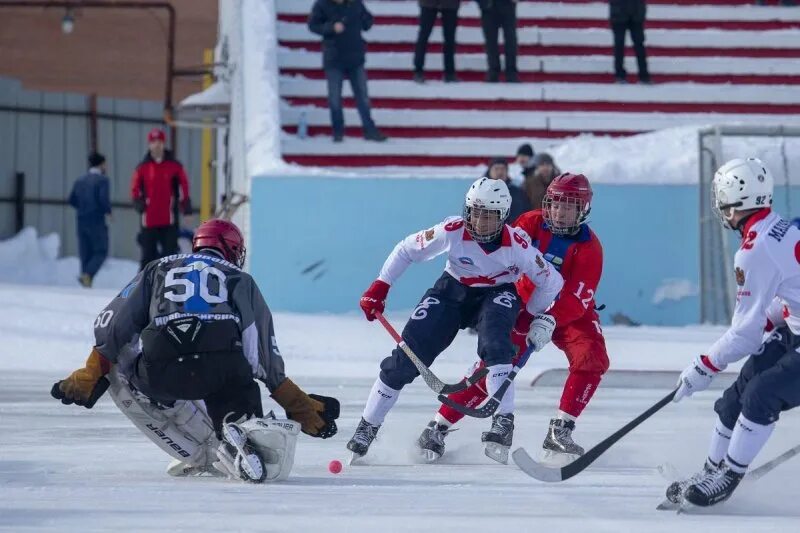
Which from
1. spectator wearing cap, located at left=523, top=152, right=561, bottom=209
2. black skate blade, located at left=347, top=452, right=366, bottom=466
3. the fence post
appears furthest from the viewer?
the fence post

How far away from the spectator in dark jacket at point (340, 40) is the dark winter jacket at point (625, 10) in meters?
2.66

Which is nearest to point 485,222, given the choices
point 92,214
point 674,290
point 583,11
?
point 674,290

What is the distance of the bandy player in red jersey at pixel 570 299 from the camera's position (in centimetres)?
768

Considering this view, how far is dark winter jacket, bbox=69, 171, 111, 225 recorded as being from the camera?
61.4 ft

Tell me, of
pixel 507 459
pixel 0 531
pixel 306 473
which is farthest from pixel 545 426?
pixel 0 531

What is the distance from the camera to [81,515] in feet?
17.0

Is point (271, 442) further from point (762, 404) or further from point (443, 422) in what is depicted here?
point (762, 404)

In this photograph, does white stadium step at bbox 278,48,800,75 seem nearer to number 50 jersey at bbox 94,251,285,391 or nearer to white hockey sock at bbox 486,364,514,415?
white hockey sock at bbox 486,364,514,415

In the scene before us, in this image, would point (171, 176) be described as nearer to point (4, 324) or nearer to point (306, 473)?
point (4, 324)

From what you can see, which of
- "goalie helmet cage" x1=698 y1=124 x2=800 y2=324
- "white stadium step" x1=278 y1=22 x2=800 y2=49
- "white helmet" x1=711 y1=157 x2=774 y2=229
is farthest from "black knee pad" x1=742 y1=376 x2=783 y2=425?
"white stadium step" x1=278 y1=22 x2=800 y2=49

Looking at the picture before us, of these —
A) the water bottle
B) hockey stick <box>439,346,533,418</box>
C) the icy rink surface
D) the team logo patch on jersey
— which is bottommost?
the icy rink surface

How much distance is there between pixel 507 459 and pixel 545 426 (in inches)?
57.2

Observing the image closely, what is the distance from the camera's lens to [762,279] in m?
5.62

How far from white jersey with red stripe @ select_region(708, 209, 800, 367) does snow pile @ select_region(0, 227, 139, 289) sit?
17442 millimetres
